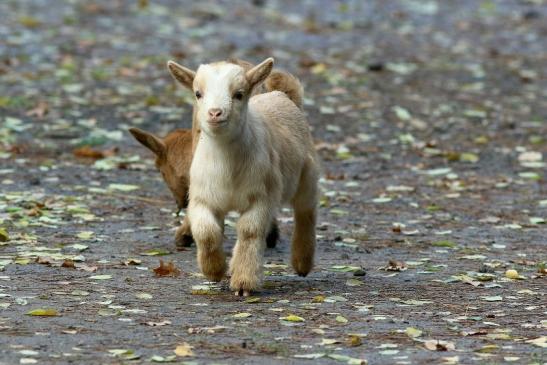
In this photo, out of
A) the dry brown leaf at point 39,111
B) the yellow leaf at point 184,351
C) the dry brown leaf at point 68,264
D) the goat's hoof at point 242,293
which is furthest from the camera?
the dry brown leaf at point 39,111

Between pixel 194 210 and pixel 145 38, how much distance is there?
1372 cm

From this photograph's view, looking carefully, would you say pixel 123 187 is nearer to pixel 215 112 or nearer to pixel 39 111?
pixel 39 111

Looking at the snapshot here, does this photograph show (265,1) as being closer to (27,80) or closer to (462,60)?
(462,60)

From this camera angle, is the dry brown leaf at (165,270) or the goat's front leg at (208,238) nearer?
the goat's front leg at (208,238)

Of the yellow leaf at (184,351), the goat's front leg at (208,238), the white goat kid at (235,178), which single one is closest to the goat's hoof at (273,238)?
the white goat kid at (235,178)

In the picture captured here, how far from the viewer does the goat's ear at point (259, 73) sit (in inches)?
356

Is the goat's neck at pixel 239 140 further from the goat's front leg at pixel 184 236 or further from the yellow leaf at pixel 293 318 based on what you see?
the goat's front leg at pixel 184 236

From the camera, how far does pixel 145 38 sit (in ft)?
73.7

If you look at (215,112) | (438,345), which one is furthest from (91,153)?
(438,345)

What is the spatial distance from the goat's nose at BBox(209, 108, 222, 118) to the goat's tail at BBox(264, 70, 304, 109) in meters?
2.52

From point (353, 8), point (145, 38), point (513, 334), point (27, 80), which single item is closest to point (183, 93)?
point (27, 80)

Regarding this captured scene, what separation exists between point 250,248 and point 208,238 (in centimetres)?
30

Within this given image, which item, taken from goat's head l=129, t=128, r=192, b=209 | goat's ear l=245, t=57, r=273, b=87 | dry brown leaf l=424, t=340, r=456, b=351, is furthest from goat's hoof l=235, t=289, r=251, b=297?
goat's head l=129, t=128, r=192, b=209

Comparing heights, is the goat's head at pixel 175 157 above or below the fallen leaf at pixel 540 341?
above
